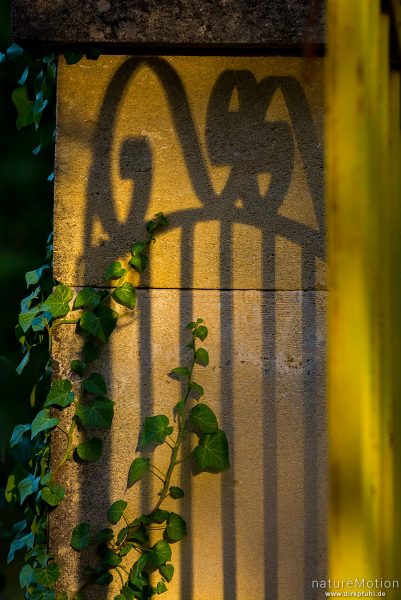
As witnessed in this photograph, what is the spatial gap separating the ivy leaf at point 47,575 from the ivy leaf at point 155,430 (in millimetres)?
421

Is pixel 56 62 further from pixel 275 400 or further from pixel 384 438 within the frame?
pixel 384 438

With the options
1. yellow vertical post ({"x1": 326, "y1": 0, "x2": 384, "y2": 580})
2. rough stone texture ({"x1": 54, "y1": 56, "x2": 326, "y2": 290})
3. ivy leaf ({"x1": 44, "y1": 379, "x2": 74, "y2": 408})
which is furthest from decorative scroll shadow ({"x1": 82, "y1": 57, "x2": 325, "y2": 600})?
yellow vertical post ({"x1": 326, "y1": 0, "x2": 384, "y2": 580})

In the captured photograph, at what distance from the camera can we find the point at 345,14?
95 cm

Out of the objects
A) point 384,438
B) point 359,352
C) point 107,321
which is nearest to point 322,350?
point 107,321

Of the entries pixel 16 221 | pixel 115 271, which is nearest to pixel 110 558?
pixel 115 271

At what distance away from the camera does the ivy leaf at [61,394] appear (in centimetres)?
256

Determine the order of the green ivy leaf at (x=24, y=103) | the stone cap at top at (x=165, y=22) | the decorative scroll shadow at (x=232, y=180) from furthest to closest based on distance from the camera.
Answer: the green ivy leaf at (x=24, y=103) < the decorative scroll shadow at (x=232, y=180) < the stone cap at top at (x=165, y=22)

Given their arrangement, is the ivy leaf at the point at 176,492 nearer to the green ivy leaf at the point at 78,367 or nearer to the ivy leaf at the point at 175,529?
the ivy leaf at the point at 175,529

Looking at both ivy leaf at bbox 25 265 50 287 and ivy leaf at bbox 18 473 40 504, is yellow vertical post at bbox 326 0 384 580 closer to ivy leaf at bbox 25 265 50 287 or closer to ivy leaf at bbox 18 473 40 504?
ivy leaf at bbox 18 473 40 504

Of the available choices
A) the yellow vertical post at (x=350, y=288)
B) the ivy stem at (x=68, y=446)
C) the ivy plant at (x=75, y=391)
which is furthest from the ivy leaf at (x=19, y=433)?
the yellow vertical post at (x=350, y=288)

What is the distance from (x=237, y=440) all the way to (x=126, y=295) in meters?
0.50

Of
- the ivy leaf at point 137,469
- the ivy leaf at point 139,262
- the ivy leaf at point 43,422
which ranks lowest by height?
the ivy leaf at point 137,469

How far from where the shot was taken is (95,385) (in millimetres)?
2570

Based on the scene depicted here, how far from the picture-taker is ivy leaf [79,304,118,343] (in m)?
2.57
